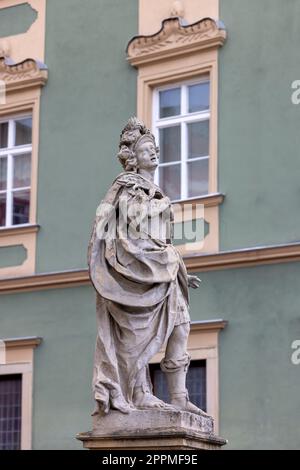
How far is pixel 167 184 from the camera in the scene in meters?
16.5

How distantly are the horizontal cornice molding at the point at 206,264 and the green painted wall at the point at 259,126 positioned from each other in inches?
6.5

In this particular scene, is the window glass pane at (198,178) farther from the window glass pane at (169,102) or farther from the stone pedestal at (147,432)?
the stone pedestal at (147,432)

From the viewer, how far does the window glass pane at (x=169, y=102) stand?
1661 centimetres

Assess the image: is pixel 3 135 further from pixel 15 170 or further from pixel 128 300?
pixel 128 300

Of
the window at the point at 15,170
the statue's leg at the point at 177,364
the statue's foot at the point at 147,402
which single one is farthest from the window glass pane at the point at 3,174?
the statue's foot at the point at 147,402

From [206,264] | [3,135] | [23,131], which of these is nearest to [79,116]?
[23,131]

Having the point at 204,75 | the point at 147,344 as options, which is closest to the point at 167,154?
the point at 204,75

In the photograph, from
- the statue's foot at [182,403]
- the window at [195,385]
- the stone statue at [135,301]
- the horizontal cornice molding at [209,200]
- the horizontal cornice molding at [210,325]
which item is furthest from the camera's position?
the horizontal cornice molding at [209,200]

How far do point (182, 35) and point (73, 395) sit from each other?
4.59 meters

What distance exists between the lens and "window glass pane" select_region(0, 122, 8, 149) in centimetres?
1802

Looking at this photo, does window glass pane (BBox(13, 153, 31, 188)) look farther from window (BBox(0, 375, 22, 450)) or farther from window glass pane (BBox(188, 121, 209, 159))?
window (BBox(0, 375, 22, 450))

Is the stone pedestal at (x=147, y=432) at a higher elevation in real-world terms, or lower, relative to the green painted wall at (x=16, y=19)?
lower

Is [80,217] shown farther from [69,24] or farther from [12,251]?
[69,24]

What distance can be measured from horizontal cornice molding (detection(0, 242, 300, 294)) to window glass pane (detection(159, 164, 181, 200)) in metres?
1.00
